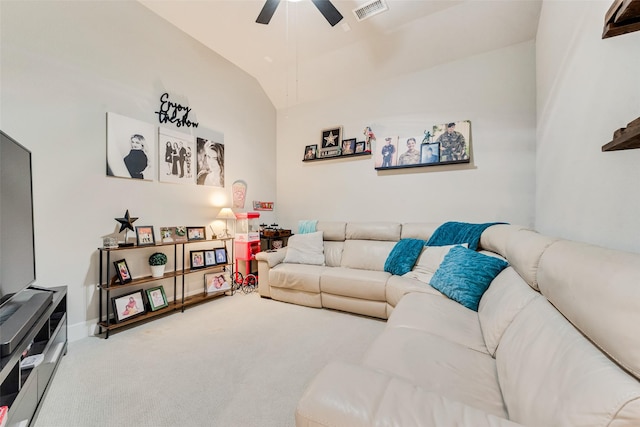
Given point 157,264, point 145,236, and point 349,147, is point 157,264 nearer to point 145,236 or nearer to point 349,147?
point 145,236

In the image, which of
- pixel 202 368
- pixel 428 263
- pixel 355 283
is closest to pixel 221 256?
pixel 202 368

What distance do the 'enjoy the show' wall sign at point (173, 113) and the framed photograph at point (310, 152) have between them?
1.76 meters

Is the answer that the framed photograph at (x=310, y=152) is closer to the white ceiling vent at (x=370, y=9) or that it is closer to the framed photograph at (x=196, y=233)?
the white ceiling vent at (x=370, y=9)

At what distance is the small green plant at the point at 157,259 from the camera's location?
2.62m

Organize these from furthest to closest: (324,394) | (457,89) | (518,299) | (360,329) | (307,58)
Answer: (307,58)
(457,89)
(360,329)
(518,299)
(324,394)

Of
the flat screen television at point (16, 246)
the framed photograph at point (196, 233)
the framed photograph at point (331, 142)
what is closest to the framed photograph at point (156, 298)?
the framed photograph at point (196, 233)

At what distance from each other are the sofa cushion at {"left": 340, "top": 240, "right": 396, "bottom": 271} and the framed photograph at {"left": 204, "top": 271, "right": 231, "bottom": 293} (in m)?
1.60

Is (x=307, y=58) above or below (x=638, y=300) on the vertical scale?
above

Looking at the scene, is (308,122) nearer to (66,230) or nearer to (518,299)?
(66,230)

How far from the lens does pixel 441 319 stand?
1.60 metres

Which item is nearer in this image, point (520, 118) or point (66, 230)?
point (66, 230)

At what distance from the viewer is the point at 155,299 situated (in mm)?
2627

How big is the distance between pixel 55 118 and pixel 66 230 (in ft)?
3.18

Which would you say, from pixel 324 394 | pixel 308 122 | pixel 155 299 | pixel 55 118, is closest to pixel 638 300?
pixel 324 394
